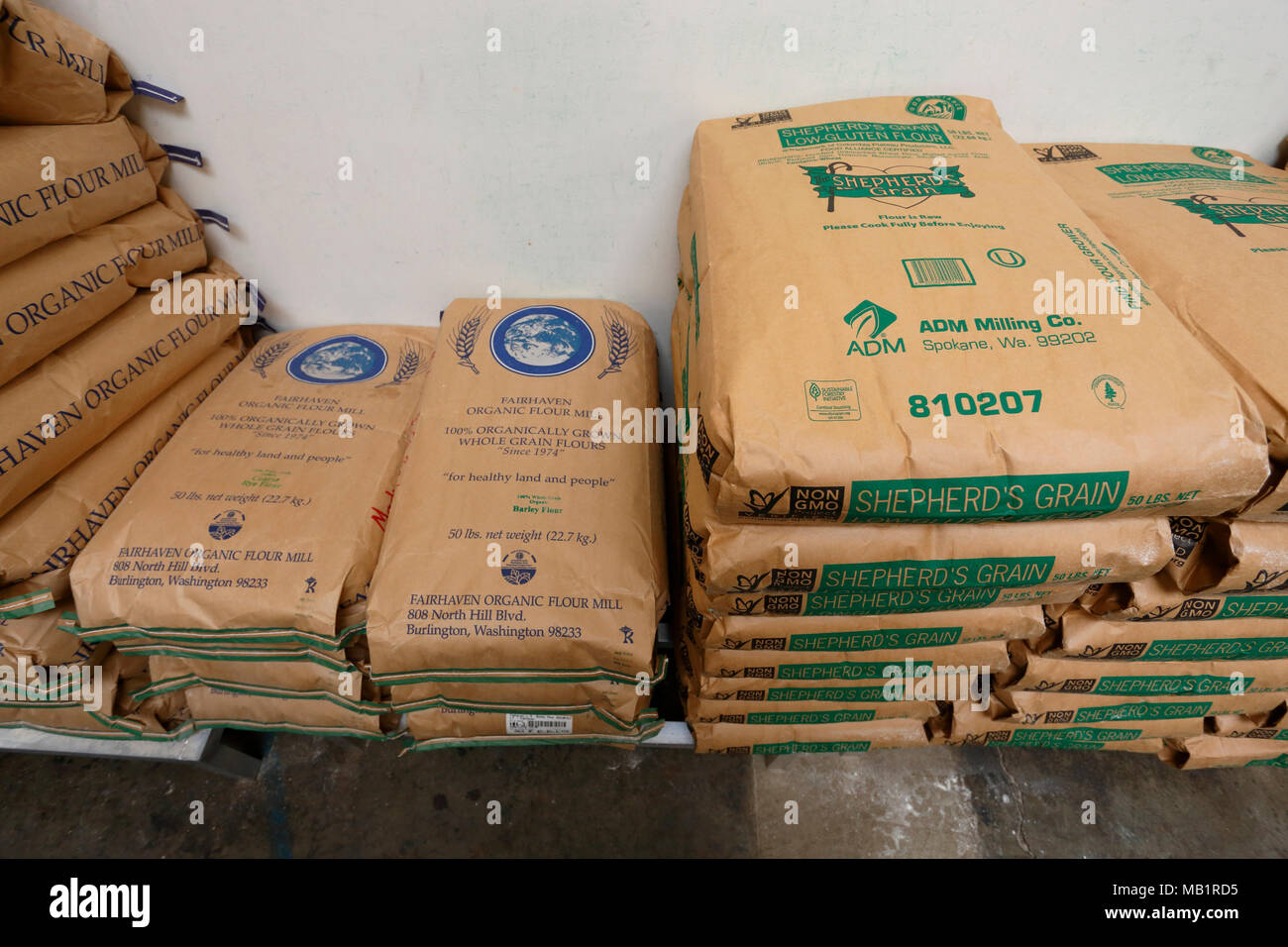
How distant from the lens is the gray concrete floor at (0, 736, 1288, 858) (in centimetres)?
133

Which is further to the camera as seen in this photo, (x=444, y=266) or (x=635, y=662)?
(x=444, y=266)

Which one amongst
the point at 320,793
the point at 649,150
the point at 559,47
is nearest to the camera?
the point at 559,47

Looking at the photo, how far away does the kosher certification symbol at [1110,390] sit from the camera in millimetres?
757

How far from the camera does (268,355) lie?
145cm

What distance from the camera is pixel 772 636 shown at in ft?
3.33

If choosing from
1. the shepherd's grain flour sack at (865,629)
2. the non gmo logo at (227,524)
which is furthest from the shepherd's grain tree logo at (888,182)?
the non gmo logo at (227,524)

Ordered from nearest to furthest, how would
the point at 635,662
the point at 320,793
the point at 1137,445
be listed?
the point at 1137,445
the point at 635,662
the point at 320,793

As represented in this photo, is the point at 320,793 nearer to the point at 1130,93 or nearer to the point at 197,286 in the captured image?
the point at 197,286

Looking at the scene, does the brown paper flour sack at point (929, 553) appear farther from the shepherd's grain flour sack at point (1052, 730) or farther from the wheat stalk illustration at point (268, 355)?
the wheat stalk illustration at point (268, 355)

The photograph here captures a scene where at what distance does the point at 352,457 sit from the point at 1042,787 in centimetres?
Answer: 177

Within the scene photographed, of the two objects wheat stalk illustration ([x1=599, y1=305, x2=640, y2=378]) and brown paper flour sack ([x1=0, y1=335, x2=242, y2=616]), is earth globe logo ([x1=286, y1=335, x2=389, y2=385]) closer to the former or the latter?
brown paper flour sack ([x1=0, y1=335, x2=242, y2=616])

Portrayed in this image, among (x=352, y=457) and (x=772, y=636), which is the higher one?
(x=352, y=457)

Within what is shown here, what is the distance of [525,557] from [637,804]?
0.77 meters

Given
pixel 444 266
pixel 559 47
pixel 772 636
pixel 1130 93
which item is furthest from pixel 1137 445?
pixel 444 266
